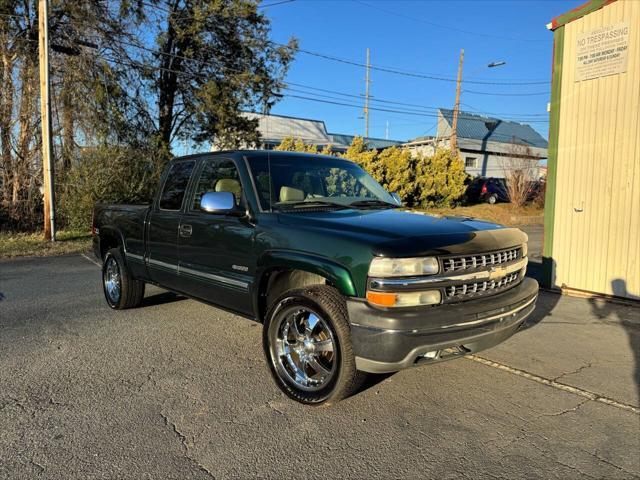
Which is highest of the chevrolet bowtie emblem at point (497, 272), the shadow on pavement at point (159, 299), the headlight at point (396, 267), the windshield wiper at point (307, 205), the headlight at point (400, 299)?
the windshield wiper at point (307, 205)

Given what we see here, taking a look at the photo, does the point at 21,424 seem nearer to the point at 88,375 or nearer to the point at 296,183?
the point at 88,375

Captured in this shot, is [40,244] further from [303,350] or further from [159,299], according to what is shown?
[303,350]

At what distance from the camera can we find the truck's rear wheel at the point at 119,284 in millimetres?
5844

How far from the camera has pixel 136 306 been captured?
242 inches

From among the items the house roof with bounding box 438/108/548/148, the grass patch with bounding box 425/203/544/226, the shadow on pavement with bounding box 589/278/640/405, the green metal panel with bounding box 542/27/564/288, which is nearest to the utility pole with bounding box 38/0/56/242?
the green metal panel with bounding box 542/27/564/288

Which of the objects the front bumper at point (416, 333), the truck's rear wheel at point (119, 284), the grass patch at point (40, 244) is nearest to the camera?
the front bumper at point (416, 333)

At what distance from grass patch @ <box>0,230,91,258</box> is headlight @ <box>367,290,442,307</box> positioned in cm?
1046

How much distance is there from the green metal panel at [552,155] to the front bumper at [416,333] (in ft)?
15.8

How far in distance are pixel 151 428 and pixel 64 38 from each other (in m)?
16.8

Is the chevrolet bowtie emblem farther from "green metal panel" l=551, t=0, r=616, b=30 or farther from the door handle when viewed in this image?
"green metal panel" l=551, t=0, r=616, b=30

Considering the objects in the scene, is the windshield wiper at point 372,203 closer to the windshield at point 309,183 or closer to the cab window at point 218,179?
the windshield at point 309,183

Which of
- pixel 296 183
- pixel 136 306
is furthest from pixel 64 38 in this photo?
pixel 296 183

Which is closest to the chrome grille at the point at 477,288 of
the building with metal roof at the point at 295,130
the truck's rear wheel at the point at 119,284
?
the truck's rear wheel at the point at 119,284

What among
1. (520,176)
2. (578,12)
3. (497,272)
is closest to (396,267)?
(497,272)
